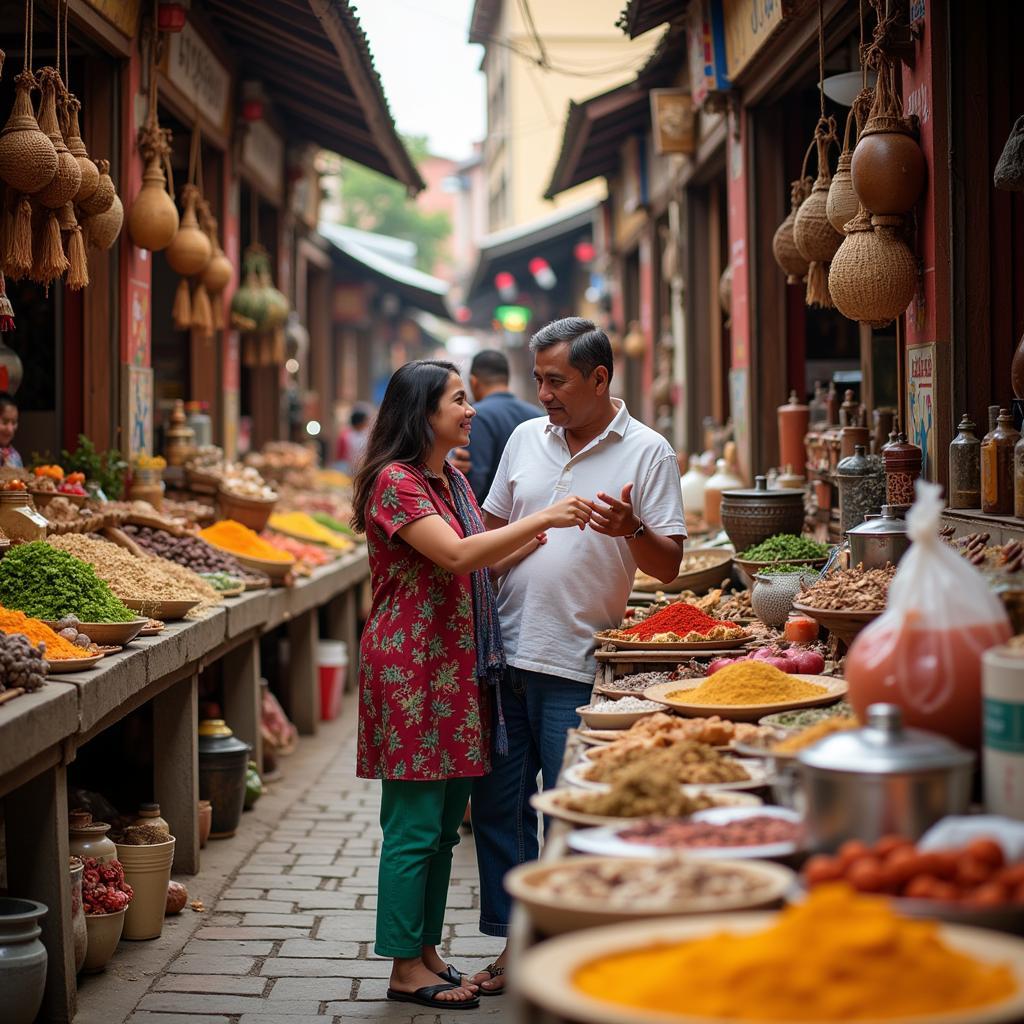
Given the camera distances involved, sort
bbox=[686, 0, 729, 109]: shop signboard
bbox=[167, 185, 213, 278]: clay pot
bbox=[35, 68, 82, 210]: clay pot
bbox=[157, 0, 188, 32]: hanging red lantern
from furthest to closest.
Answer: bbox=[167, 185, 213, 278]: clay pot, bbox=[686, 0, 729, 109]: shop signboard, bbox=[157, 0, 188, 32]: hanging red lantern, bbox=[35, 68, 82, 210]: clay pot

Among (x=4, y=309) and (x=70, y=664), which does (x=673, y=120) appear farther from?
(x=70, y=664)

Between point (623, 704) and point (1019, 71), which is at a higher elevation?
point (1019, 71)

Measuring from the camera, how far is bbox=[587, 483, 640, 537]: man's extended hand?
4066 millimetres

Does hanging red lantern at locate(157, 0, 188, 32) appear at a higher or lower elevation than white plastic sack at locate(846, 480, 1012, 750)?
higher

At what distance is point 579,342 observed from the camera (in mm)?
4461

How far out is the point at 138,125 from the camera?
845 centimetres

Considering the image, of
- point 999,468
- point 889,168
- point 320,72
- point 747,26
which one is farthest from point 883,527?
point 320,72

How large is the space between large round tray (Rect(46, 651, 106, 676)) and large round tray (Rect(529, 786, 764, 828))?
235 cm

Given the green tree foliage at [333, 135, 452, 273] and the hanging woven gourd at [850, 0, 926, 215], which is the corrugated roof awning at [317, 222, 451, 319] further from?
the green tree foliage at [333, 135, 452, 273]

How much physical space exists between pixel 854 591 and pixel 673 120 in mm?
6825

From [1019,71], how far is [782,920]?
13.3 ft

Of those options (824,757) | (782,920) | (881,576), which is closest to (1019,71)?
(881,576)

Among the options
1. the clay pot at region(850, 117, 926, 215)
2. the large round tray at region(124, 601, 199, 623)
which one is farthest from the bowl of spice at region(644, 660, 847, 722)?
the large round tray at region(124, 601, 199, 623)

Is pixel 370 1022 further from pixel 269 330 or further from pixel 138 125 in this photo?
pixel 269 330
